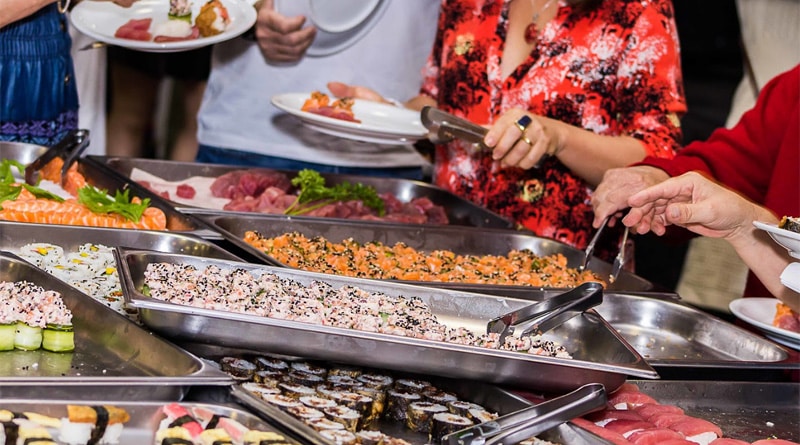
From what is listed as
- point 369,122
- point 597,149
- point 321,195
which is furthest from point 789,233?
point 369,122

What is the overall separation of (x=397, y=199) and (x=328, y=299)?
5.37 feet

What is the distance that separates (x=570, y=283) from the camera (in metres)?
2.74

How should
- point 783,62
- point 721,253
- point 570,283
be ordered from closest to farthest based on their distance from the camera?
1. point 570,283
2. point 783,62
3. point 721,253

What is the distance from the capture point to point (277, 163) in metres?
3.92

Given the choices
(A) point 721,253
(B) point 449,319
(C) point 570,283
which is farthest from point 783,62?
(B) point 449,319

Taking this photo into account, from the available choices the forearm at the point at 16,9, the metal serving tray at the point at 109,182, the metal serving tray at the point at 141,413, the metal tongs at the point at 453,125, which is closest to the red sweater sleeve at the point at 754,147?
the metal tongs at the point at 453,125

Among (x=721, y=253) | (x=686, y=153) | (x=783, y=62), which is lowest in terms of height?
(x=721, y=253)

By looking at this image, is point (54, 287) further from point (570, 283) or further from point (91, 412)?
point (570, 283)

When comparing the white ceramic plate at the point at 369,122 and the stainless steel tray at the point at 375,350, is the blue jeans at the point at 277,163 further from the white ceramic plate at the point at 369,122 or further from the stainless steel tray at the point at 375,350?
the stainless steel tray at the point at 375,350

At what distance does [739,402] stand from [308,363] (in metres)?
0.92

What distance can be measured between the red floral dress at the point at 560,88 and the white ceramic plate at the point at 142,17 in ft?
2.44

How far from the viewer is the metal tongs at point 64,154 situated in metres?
3.04

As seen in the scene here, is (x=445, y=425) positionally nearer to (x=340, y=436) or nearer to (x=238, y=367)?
(x=340, y=436)

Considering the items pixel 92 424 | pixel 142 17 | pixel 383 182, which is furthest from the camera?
pixel 383 182
